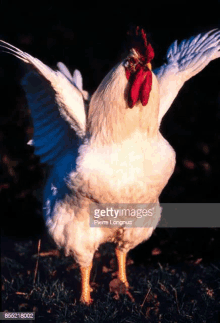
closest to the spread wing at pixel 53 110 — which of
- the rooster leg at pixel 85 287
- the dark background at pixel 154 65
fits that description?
the dark background at pixel 154 65

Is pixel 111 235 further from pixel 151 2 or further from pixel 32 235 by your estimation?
pixel 151 2

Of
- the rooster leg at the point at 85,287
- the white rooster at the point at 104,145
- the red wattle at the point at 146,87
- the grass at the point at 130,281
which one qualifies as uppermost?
the red wattle at the point at 146,87

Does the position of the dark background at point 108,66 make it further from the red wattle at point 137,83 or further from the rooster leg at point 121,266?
the red wattle at point 137,83

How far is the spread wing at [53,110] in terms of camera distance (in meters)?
2.61

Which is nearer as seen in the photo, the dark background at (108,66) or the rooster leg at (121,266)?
the rooster leg at (121,266)

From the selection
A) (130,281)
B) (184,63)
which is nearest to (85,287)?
(130,281)

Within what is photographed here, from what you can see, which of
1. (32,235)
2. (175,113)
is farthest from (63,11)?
(32,235)

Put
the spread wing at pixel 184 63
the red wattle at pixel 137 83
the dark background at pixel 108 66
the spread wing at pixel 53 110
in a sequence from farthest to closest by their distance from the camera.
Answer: the dark background at pixel 108 66 → the spread wing at pixel 184 63 → the spread wing at pixel 53 110 → the red wattle at pixel 137 83

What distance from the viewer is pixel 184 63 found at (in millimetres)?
3158

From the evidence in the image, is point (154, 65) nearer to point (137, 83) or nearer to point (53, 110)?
point (53, 110)

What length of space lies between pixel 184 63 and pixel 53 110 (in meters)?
1.11

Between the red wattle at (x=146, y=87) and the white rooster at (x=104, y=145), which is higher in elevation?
the red wattle at (x=146, y=87)

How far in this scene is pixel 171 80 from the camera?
307 cm

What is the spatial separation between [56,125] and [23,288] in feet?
4.92
